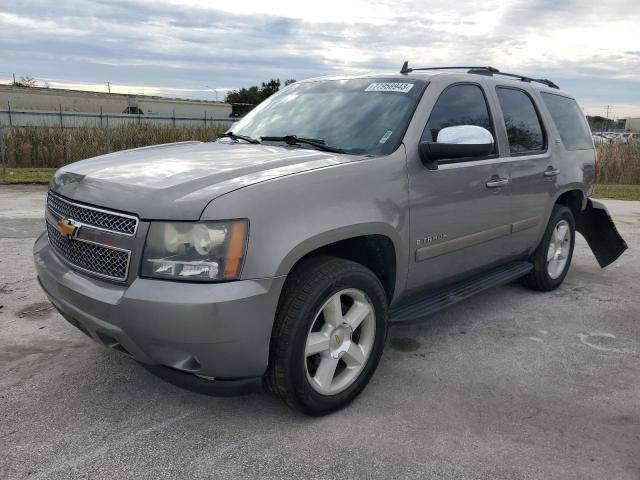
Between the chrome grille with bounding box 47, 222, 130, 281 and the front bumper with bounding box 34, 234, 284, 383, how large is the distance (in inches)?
2.4

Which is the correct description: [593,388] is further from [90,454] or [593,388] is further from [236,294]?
[90,454]

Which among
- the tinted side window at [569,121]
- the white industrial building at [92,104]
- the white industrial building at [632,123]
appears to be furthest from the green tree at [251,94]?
the tinted side window at [569,121]

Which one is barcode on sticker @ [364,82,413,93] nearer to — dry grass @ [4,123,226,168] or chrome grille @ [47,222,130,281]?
chrome grille @ [47,222,130,281]

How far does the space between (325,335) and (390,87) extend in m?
1.79

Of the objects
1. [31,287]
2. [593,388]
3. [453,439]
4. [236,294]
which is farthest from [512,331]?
[31,287]

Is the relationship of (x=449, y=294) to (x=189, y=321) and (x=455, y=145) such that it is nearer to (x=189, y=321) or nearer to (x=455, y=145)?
(x=455, y=145)

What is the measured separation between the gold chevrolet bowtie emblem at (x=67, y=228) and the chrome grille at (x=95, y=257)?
0.14 ft

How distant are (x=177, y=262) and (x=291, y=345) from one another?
0.66m

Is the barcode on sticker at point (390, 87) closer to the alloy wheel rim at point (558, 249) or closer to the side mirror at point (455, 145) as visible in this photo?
the side mirror at point (455, 145)

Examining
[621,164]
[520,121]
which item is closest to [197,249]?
[520,121]

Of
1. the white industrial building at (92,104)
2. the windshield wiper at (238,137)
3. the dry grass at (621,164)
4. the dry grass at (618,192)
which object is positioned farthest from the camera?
the white industrial building at (92,104)

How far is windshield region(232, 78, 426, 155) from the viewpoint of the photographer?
3.42 metres

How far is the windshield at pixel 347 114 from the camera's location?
3422mm

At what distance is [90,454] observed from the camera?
103 inches
